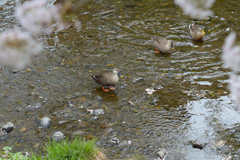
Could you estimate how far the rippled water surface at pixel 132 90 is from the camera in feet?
16.6

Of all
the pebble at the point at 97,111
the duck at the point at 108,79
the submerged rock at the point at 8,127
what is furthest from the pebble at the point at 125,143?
the submerged rock at the point at 8,127

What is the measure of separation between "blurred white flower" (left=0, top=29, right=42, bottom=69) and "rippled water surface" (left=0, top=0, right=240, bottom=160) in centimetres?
34

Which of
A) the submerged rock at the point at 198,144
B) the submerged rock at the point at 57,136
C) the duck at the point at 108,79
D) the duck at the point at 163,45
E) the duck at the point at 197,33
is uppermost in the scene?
the submerged rock at the point at 57,136

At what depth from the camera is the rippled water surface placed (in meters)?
5.06

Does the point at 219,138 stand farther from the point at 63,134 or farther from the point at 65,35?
the point at 65,35

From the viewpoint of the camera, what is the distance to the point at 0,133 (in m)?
5.17

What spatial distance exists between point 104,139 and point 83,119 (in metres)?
0.78

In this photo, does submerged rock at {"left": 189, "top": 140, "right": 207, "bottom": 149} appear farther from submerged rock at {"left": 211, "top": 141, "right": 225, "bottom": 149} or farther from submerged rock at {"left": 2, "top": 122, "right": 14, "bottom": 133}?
submerged rock at {"left": 2, "top": 122, "right": 14, "bottom": 133}

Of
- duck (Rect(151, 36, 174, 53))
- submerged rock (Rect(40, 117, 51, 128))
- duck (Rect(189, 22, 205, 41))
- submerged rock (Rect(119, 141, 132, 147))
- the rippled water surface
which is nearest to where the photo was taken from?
submerged rock (Rect(119, 141, 132, 147))

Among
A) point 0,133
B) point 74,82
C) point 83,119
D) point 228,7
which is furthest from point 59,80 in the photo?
point 228,7

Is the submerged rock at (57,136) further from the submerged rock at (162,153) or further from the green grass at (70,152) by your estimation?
the submerged rock at (162,153)

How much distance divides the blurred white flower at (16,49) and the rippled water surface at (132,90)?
338 mm

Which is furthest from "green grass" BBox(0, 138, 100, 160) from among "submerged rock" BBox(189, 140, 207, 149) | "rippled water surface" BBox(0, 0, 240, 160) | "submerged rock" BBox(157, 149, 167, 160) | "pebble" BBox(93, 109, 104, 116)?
"submerged rock" BBox(189, 140, 207, 149)

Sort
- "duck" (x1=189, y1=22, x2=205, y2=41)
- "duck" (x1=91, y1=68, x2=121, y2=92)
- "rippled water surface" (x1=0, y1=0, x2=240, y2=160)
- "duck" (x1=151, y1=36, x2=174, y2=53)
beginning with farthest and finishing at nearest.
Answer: "duck" (x1=189, y1=22, x2=205, y2=41), "duck" (x1=151, y1=36, x2=174, y2=53), "duck" (x1=91, y1=68, x2=121, y2=92), "rippled water surface" (x1=0, y1=0, x2=240, y2=160)
